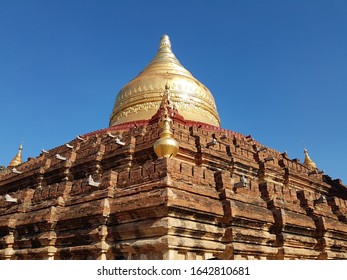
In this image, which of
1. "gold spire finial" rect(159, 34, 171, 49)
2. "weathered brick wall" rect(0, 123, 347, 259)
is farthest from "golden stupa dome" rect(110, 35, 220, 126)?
"weathered brick wall" rect(0, 123, 347, 259)

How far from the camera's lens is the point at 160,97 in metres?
24.7

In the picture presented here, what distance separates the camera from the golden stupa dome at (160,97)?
971 inches

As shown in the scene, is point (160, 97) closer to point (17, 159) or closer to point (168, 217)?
point (17, 159)

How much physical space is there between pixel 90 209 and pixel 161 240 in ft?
8.28

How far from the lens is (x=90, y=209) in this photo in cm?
909

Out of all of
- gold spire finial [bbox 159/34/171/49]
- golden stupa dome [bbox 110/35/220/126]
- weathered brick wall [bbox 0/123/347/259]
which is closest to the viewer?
weathered brick wall [bbox 0/123/347/259]

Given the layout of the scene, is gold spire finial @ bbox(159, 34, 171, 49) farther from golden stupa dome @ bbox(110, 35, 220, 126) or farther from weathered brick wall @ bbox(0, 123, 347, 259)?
weathered brick wall @ bbox(0, 123, 347, 259)

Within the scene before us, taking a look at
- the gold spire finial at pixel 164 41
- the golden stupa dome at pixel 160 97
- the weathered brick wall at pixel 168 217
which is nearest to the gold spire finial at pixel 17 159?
the golden stupa dome at pixel 160 97

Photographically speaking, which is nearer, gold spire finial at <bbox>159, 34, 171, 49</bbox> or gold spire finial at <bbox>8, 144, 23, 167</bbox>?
gold spire finial at <bbox>8, 144, 23, 167</bbox>

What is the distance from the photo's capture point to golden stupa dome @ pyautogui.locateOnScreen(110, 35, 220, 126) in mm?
24656

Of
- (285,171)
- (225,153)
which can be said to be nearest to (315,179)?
(285,171)

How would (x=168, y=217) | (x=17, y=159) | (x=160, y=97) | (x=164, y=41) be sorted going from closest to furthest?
(x=168, y=217)
(x=160, y=97)
(x=17, y=159)
(x=164, y=41)

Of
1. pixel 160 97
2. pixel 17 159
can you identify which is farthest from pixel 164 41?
pixel 17 159
